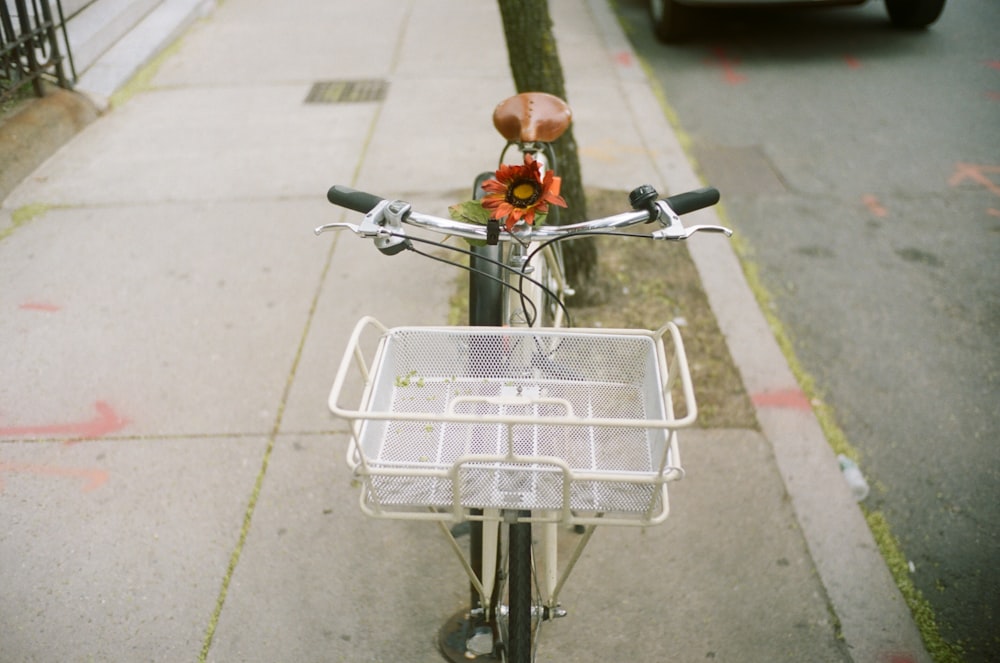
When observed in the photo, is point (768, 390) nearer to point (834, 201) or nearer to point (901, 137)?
point (834, 201)

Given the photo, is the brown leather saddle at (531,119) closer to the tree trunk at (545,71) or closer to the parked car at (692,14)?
the tree trunk at (545,71)

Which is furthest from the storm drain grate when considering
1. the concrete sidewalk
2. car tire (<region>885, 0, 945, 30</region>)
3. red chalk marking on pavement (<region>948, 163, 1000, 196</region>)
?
car tire (<region>885, 0, 945, 30</region>)

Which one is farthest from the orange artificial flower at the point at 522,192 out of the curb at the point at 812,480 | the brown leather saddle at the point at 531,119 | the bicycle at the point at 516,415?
the curb at the point at 812,480

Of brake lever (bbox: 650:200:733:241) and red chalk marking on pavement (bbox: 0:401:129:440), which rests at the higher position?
brake lever (bbox: 650:200:733:241)

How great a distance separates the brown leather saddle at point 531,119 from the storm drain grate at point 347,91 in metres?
3.86

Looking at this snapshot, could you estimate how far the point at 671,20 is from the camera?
23.5ft

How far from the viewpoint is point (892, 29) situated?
24.7 feet

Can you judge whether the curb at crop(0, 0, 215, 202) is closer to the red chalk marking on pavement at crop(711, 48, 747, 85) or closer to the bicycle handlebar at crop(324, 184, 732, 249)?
the bicycle handlebar at crop(324, 184, 732, 249)

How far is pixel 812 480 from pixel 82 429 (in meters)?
2.83

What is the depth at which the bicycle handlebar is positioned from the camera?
1.83m

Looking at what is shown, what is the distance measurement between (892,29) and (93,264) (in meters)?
7.09

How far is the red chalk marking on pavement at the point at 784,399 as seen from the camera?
11.0 feet

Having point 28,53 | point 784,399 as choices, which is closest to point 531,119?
point 784,399

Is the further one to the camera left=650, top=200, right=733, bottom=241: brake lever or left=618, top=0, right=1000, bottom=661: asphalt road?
left=618, top=0, right=1000, bottom=661: asphalt road
